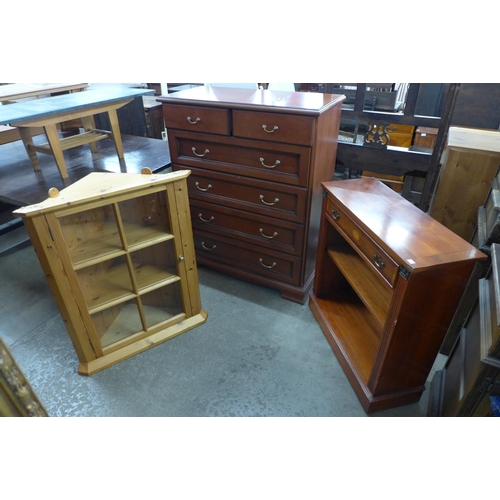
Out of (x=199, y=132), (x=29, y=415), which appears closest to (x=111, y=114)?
(x=199, y=132)

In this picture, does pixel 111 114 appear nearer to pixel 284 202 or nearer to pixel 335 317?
pixel 284 202

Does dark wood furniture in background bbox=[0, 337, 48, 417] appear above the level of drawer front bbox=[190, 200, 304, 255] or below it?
above

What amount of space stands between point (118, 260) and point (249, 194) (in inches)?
29.5

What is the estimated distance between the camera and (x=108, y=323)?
1.78 m

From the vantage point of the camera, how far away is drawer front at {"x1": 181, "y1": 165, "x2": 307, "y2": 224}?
5.70ft

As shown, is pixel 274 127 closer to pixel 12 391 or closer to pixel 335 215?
pixel 335 215

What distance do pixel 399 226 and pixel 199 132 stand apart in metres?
1.10

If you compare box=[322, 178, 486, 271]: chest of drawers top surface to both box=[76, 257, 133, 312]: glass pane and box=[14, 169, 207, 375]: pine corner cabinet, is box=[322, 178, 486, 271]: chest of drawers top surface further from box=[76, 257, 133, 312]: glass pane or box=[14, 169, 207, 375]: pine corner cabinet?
box=[76, 257, 133, 312]: glass pane

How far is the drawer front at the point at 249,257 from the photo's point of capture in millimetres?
1970

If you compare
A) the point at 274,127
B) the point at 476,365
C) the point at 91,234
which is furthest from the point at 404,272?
the point at 91,234

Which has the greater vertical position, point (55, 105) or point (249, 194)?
point (55, 105)

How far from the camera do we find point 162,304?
74.6 inches

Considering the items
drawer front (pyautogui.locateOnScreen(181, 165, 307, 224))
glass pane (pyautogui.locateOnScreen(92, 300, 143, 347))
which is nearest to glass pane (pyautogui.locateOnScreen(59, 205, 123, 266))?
glass pane (pyautogui.locateOnScreen(92, 300, 143, 347))

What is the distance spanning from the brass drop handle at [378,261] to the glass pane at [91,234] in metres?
1.08
